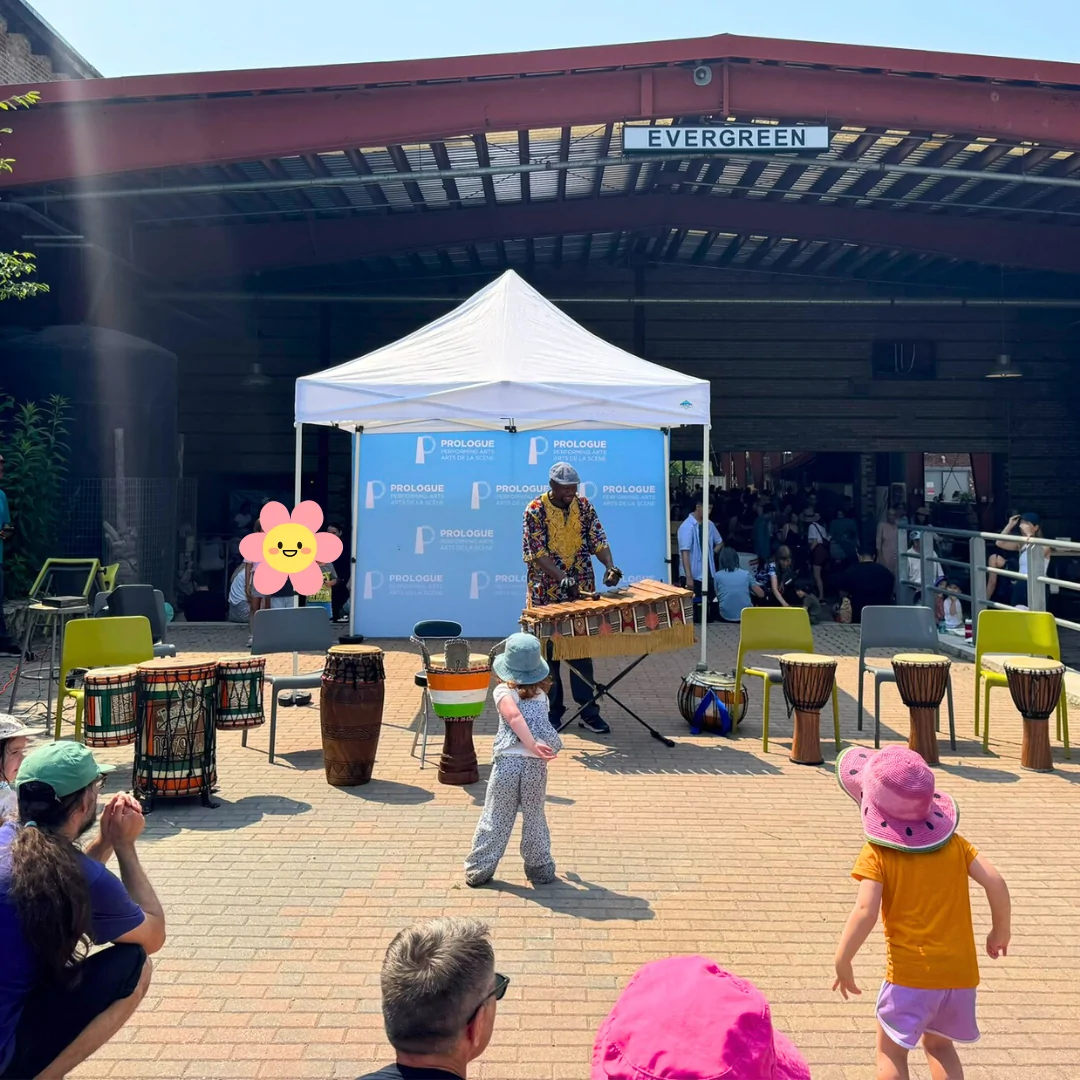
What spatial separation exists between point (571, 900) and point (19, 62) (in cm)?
1838

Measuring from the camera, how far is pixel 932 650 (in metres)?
8.19

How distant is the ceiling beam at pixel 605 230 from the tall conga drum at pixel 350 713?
10366 mm

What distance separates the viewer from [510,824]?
4.84m

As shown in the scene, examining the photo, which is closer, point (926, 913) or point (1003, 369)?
point (926, 913)

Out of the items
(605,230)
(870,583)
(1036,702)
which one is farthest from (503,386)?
(605,230)

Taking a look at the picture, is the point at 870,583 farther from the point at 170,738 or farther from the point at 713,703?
the point at 170,738

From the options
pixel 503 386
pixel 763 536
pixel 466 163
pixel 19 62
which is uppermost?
pixel 19 62

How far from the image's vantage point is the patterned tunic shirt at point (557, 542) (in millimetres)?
7855

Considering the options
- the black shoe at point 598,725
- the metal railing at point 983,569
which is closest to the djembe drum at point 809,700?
the black shoe at point 598,725

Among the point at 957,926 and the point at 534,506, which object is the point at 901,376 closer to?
the point at 534,506

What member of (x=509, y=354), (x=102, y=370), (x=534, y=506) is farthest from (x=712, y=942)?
(x=102, y=370)

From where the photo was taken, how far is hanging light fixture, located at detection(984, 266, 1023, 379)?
53.0 ft

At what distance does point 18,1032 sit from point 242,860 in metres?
2.49

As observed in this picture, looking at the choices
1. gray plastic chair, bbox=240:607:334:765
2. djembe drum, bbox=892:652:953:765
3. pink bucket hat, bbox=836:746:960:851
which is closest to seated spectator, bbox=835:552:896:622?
djembe drum, bbox=892:652:953:765
